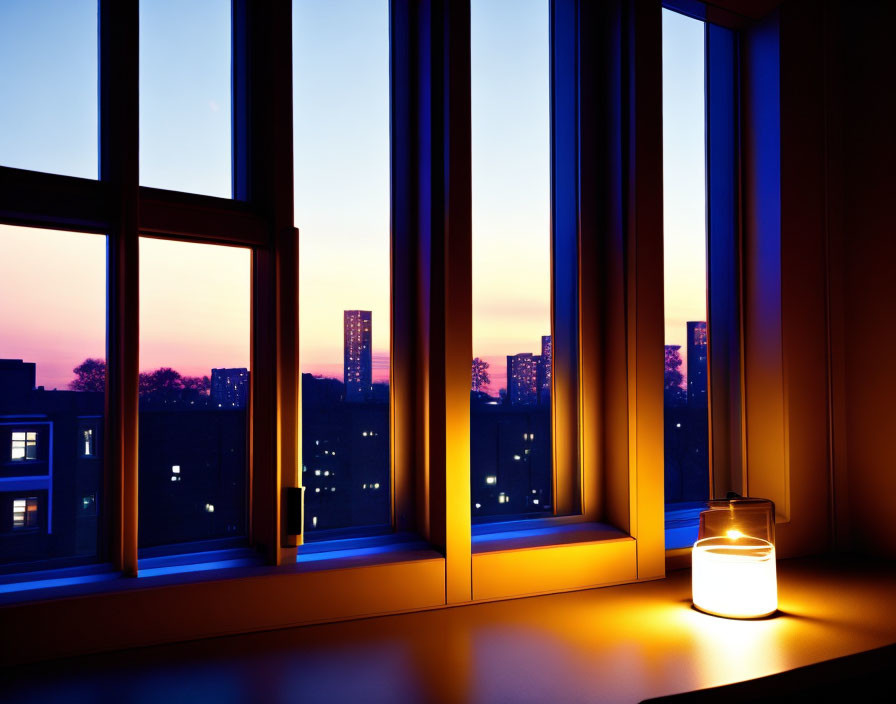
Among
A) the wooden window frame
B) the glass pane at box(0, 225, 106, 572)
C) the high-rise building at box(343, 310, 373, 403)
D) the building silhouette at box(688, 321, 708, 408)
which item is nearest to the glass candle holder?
the wooden window frame

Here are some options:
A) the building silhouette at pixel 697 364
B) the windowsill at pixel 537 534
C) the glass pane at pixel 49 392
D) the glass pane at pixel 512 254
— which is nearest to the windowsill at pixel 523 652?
the windowsill at pixel 537 534

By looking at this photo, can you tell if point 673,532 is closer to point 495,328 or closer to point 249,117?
point 495,328

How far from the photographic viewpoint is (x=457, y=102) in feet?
5.34

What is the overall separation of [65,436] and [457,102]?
1.22 m

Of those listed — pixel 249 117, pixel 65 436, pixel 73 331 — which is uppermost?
pixel 249 117

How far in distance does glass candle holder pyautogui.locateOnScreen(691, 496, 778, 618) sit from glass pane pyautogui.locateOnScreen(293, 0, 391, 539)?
0.81 m

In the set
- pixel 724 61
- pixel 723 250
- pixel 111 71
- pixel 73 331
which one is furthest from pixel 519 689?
pixel 724 61

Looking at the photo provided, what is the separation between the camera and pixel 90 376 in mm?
1421

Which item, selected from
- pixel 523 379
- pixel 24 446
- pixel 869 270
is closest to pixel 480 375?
pixel 523 379

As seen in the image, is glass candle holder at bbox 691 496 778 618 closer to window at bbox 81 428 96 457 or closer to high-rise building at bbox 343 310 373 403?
high-rise building at bbox 343 310 373 403

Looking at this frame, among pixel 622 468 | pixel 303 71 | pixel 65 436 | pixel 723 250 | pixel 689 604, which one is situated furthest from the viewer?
pixel 723 250

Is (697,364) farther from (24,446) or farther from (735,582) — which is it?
(24,446)

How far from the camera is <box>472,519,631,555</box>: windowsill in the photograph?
1.67 m

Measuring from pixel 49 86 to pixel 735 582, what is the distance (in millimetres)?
1910
